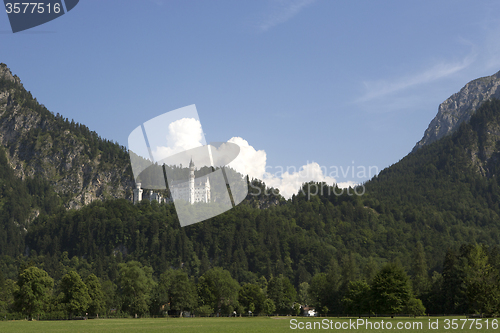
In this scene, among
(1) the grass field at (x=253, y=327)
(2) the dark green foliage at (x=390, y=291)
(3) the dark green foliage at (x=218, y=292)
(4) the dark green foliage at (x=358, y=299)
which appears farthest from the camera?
(3) the dark green foliage at (x=218, y=292)

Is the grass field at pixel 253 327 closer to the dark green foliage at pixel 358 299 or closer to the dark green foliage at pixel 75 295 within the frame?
the dark green foliage at pixel 358 299

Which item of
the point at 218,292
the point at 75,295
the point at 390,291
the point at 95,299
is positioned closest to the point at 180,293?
the point at 218,292

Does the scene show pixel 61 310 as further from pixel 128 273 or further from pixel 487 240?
pixel 487 240

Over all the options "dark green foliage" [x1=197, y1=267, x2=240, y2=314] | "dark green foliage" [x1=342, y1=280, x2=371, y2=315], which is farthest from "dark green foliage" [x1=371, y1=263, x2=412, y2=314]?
"dark green foliage" [x1=197, y1=267, x2=240, y2=314]

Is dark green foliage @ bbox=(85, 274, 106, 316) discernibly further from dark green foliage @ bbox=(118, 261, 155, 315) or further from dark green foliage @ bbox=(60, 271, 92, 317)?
dark green foliage @ bbox=(118, 261, 155, 315)

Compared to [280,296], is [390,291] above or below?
above

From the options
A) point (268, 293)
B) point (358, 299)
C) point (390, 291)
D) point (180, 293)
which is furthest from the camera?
point (268, 293)

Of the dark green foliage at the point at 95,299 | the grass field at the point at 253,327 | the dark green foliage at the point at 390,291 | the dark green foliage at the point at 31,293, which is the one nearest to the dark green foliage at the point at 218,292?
the dark green foliage at the point at 95,299

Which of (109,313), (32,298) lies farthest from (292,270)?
(32,298)

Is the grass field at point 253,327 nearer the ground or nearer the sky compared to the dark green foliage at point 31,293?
nearer the ground

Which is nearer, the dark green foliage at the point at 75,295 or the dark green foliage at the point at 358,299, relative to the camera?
the dark green foliage at the point at 358,299

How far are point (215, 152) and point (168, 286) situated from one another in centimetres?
8167

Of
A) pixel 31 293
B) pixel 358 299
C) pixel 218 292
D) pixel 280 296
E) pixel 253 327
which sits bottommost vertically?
pixel 280 296

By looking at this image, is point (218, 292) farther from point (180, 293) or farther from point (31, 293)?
point (31, 293)
